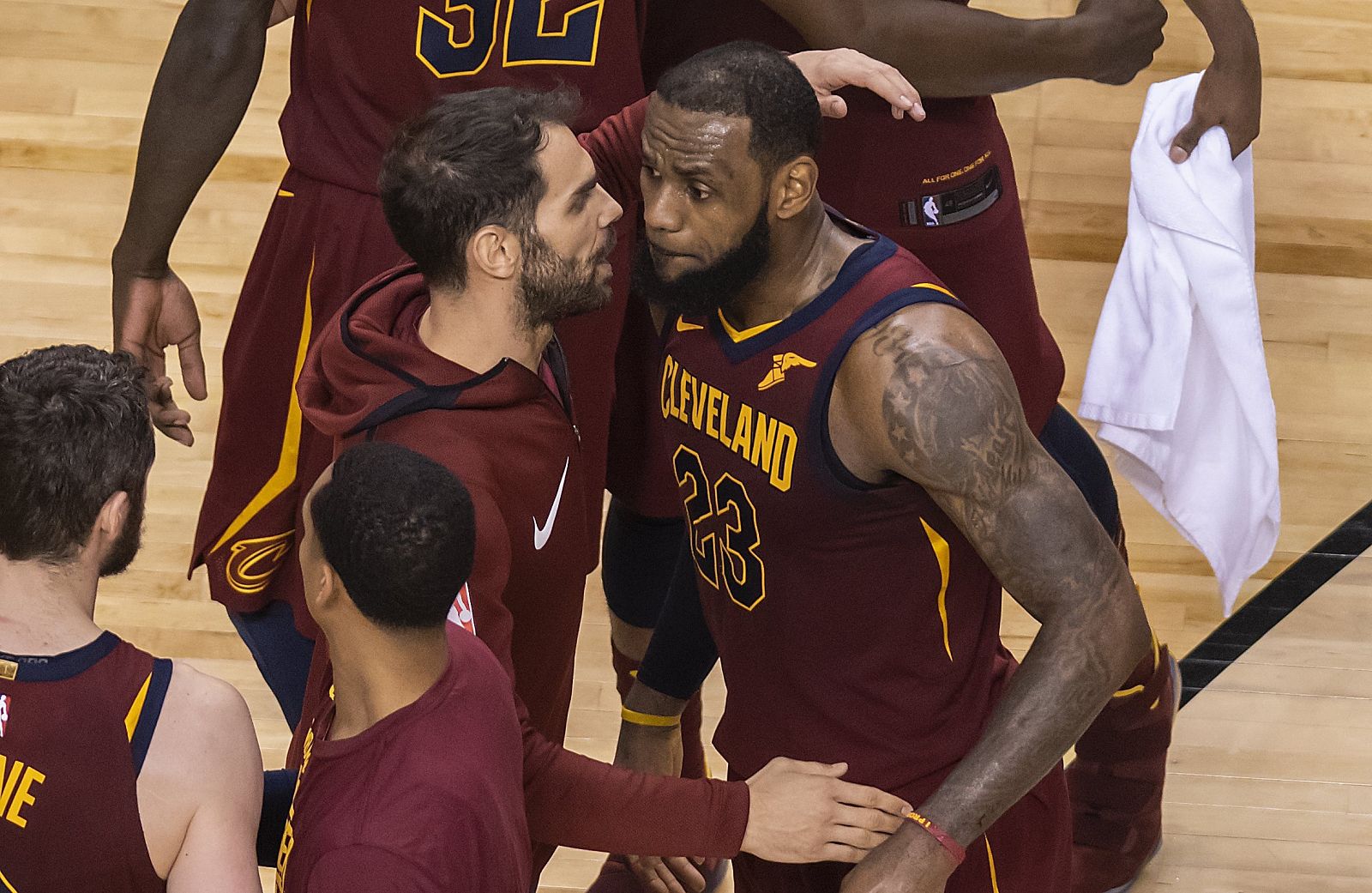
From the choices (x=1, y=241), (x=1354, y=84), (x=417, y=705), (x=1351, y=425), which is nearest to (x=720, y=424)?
(x=417, y=705)

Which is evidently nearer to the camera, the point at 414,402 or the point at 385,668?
the point at 385,668

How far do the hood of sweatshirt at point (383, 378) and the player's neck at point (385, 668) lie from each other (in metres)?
0.54

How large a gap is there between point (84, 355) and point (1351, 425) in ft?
11.1

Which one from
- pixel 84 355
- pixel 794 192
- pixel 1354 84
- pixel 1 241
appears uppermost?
pixel 794 192

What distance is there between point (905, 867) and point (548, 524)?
0.67m

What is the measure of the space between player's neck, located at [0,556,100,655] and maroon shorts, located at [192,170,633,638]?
0.95m

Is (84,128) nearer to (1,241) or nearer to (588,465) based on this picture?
(1,241)

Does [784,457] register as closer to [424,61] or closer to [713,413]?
[713,413]

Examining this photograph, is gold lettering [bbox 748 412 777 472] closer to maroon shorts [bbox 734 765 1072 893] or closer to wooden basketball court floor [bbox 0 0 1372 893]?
maroon shorts [bbox 734 765 1072 893]

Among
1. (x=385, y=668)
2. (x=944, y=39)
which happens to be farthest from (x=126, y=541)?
(x=944, y=39)

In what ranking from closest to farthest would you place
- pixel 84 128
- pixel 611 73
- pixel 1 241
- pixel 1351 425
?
pixel 611 73
pixel 1351 425
pixel 1 241
pixel 84 128

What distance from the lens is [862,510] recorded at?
228 cm

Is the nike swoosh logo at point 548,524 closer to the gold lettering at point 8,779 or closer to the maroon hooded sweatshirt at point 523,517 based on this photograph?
the maroon hooded sweatshirt at point 523,517

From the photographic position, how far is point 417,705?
6.07ft
